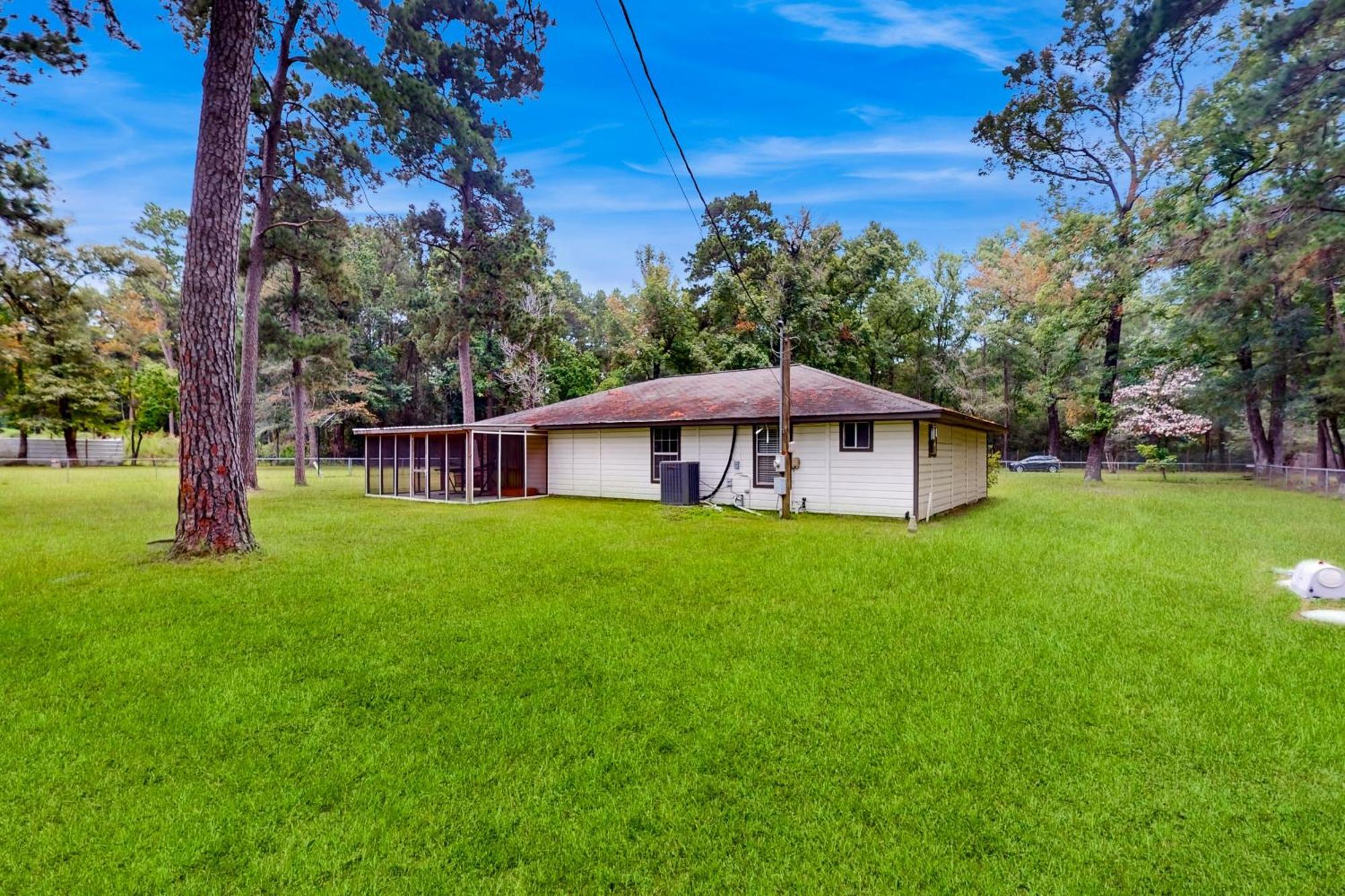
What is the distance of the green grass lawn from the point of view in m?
2.00

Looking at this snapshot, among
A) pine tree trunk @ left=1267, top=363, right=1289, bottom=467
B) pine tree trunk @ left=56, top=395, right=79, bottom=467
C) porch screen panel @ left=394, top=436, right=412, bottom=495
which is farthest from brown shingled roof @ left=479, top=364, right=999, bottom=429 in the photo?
pine tree trunk @ left=56, top=395, right=79, bottom=467

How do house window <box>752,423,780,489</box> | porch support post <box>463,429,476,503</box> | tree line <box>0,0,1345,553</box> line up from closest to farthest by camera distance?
1. tree line <box>0,0,1345,553</box>
2. house window <box>752,423,780,489</box>
3. porch support post <box>463,429,476,503</box>

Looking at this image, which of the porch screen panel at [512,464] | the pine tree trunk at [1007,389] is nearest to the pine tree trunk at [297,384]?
the porch screen panel at [512,464]

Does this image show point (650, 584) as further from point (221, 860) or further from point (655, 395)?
point (655, 395)

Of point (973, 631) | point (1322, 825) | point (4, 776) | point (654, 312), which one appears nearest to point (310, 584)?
point (4, 776)

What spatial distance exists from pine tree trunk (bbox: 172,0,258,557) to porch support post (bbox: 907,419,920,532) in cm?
1023

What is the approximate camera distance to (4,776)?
2.45m

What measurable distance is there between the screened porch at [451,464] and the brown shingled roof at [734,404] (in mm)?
708

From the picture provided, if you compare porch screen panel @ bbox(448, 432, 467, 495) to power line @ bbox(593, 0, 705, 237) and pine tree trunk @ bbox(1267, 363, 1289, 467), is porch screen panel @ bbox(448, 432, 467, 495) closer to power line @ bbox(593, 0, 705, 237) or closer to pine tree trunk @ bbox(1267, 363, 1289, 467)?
power line @ bbox(593, 0, 705, 237)

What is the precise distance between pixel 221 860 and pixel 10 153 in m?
14.2

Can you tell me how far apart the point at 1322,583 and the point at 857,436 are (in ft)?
20.8

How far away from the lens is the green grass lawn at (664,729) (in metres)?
2.00

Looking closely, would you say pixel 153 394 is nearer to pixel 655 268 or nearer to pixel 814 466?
pixel 655 268

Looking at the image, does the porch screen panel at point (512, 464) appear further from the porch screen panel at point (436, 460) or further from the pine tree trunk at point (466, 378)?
the pine tree trunk at point (466, 378)
